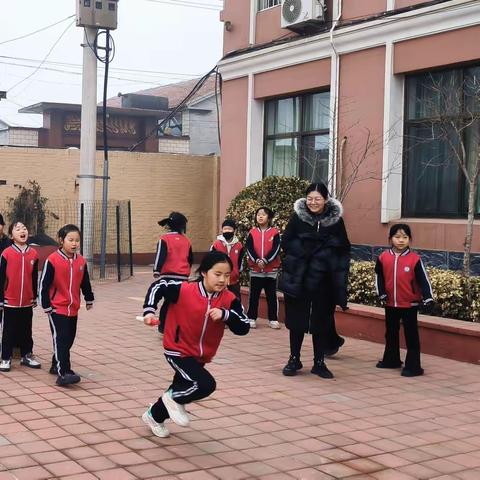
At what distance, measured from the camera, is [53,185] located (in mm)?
19078

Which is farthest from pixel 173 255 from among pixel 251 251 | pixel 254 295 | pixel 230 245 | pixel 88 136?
pixel 88 136

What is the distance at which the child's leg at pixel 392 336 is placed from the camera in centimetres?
812

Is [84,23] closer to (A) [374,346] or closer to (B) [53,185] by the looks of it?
(B) [53,185]

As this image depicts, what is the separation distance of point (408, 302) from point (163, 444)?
3.41 metres

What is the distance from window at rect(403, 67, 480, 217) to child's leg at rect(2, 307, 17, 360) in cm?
607

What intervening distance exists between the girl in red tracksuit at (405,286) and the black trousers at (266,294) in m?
2.71

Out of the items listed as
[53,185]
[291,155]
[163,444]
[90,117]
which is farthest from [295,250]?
[53,185]

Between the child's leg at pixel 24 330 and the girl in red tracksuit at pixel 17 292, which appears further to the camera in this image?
the child's leg at pixel 24 330

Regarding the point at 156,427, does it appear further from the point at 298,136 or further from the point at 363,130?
the point at 298,136

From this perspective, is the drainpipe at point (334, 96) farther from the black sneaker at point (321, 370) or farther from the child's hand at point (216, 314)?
the child's hand at point (216, 314)

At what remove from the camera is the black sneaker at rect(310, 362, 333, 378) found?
7711 millimetres

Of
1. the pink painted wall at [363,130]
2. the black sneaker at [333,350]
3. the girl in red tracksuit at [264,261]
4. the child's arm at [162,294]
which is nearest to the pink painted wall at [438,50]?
the pink painted wall at [363,130]

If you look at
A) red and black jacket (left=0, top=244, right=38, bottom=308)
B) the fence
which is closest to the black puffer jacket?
red and black jacket (left=0, top=244, right=38, bottom=308)

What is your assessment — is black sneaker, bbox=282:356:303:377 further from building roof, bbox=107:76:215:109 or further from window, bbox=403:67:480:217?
building roof, bbox=107:76:215:109
